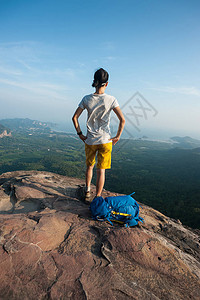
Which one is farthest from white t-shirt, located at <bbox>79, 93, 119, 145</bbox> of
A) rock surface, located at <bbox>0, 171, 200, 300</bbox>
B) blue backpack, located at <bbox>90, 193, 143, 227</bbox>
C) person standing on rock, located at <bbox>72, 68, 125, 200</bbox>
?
rock surface, located at <bbox>0, 171, 200, 300</bbox>

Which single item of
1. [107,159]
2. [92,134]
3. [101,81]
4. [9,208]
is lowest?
[9,208]

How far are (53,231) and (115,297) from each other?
1490mm

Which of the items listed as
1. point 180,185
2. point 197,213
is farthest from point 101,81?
point 180,185

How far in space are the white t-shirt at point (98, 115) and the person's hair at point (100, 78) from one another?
0.24 metres

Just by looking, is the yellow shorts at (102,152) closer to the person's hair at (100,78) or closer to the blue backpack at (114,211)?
the blue backpack at (114,211)

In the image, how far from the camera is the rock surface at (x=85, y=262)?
205cm

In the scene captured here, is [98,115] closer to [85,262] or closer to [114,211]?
[114,211]

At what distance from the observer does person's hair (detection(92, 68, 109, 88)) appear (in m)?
3.56

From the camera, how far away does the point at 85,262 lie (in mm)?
2432

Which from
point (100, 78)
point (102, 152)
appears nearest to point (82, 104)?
point (100, 78)

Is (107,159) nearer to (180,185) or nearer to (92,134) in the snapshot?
(92,134)

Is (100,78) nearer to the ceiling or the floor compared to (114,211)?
nearer to the ceiling

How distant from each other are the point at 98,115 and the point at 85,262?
2.94m

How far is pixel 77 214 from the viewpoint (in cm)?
372
